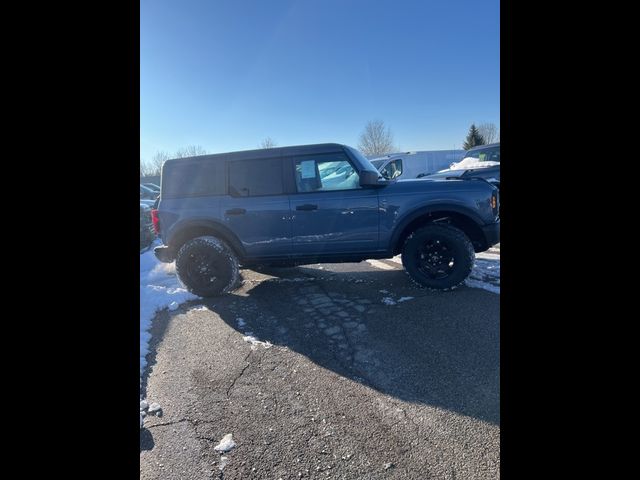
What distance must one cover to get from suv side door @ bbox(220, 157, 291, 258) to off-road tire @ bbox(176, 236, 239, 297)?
0.31 m

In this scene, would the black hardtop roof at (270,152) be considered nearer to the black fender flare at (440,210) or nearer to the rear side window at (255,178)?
the rear side window at (255,178)

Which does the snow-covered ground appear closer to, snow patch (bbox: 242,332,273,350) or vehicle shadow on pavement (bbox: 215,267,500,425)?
vehicle shadow on pavement (bbox: 215,267,500,425)

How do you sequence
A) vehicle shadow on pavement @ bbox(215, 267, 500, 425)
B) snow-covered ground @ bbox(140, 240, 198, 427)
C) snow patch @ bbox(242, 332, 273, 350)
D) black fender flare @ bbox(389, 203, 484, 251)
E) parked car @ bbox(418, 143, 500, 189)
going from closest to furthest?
vehicle shadow on pavement @ bbox(215, 267, 500, 425)
snow patch @ bbox(242, 332, 273, 350)
snow-covered ground @ bbox(140, 240, 198, 427)
black fender flare @ bbox(389, 203, 484, 251)
parked car @ bbox(418, 143, 500, 189)

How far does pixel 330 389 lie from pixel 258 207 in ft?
9.26

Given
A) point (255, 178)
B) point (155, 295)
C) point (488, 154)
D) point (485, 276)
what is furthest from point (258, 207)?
point (488, 154)

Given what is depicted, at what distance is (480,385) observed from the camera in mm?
2307

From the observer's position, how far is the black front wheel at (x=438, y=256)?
421cm

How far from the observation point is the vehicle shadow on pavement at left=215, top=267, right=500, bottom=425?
233 centimetres

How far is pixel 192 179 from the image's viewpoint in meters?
4.73

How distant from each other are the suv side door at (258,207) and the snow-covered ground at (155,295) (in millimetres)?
1188

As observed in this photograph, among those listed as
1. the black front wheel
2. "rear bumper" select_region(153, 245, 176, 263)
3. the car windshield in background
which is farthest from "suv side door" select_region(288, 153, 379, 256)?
the car windshield in background
